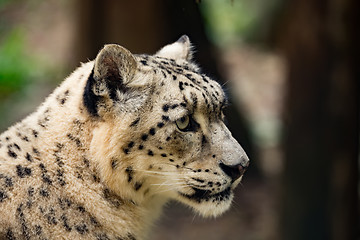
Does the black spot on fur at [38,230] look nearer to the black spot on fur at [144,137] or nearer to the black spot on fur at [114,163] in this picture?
the black spot on fur at [114,163]

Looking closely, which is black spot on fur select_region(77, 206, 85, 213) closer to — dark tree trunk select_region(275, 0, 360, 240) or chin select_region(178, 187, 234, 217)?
chin select_region(178, 187, 234, 217)

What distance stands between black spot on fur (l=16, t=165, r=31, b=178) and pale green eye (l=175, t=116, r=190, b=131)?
1384 mm

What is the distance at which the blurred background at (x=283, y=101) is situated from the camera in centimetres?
995

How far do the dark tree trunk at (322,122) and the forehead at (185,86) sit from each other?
16.4 feet

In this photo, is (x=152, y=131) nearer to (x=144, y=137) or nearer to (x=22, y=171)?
(x=144, y=137)

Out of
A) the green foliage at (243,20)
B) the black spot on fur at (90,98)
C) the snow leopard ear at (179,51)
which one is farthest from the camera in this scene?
the green foliage at (243,20)

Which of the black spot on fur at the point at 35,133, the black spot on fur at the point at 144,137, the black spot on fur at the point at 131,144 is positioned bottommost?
the black spot on fur at the point at 131,144

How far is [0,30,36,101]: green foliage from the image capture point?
11635mm

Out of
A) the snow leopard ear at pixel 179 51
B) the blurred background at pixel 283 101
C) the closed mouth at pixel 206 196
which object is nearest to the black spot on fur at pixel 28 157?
the closed mouth at pixel 206 196

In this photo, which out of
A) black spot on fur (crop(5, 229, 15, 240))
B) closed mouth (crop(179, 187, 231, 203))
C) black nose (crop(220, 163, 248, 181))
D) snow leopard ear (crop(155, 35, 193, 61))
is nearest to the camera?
black spot on fur (crop(5, 229, 15, 240))

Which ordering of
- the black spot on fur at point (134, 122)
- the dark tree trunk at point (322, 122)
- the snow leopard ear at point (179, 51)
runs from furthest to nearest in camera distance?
Answer: the dark tree trunk at point (322, 122) < the snow leopard ear at point (179, 51) < the black spot on fur at point (134, 122)

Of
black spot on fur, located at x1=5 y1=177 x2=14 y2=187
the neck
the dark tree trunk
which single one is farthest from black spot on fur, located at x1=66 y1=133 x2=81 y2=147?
the dark tree trunk

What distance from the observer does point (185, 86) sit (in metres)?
5.12

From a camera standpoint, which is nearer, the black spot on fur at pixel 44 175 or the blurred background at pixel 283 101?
the black spot on fur at pixel 44 175
